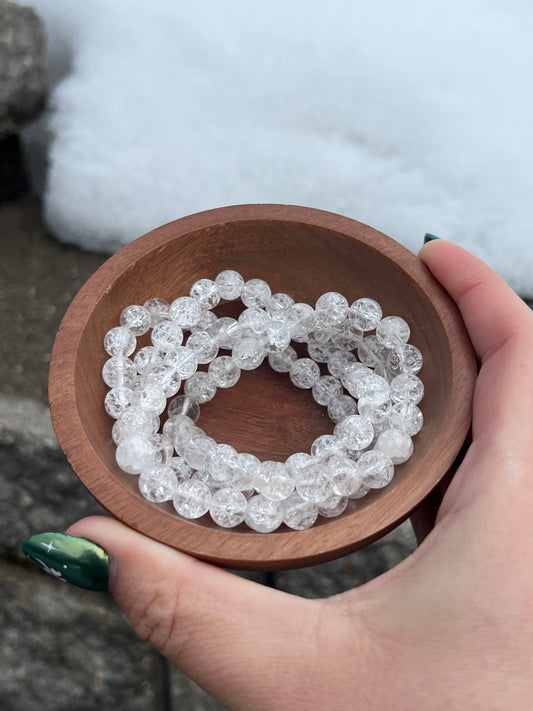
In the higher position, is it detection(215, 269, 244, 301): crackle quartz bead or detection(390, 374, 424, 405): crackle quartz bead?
detection(390, 374, 424, 405): crackle quartz bead

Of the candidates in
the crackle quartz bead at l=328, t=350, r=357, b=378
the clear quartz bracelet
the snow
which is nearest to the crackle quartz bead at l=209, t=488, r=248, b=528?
the clear quartz bracelet

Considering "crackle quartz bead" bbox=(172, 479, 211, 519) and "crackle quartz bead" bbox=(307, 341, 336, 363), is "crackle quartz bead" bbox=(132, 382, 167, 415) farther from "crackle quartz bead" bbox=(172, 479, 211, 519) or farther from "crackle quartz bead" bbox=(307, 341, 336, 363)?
"crackle quartz bead" bbox=(307, 341, 336, 363)

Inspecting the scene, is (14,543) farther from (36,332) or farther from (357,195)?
(357,195)

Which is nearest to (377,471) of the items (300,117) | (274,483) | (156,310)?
(274,483)

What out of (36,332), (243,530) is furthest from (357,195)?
(243,530)

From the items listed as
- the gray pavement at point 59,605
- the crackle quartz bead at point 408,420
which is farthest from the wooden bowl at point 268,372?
the gray pavement at point 59,605

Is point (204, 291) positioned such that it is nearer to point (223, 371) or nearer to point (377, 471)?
point (223, 371)
